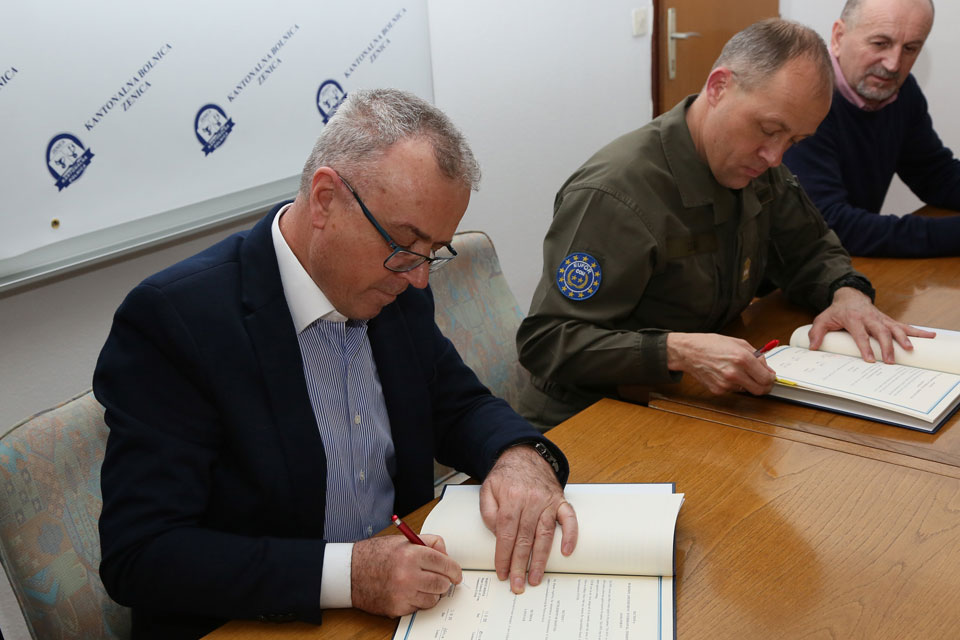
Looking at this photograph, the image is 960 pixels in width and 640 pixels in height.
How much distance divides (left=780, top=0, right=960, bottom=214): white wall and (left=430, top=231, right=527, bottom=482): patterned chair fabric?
123 inches

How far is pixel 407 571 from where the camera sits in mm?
1011

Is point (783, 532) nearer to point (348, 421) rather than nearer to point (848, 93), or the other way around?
point (348, 421)

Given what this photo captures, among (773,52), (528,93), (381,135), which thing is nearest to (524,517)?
(381,135)

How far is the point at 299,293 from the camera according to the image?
1217 mm

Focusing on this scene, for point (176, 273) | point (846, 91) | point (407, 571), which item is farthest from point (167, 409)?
point (846, 91)

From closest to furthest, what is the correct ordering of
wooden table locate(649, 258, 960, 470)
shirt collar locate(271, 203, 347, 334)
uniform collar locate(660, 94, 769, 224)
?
1. shirt collar locate(271, 203, 347, 334)
2. wooden table locate(649, 258, 960, 470)
3. uniform collar locate(660, 94, 769, 224)

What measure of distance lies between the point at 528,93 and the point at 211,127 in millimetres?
1584

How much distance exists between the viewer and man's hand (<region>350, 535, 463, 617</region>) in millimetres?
1005

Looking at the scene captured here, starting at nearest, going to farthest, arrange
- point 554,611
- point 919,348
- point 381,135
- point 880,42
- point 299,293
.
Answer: point 554,611 < point 381,135 < point 299,293 < point 919,348 < point 880,42

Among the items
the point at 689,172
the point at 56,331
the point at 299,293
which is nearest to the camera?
the point at 299,293

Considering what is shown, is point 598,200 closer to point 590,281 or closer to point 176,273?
point 590,281

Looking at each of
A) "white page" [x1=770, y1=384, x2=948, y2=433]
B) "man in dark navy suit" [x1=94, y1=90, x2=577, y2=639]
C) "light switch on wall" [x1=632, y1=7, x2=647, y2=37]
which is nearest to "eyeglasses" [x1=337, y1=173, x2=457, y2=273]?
"man in dark navy suit" [x1=94, y1=90, x2=577, y2=639]

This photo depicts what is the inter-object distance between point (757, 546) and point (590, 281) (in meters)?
0.70

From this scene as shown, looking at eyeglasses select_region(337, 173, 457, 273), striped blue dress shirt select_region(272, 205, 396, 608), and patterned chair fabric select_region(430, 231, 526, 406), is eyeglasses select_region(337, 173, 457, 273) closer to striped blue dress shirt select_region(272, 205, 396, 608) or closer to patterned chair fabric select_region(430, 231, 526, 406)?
striped blue dress shirt select_region(272, 205, 396, 608)
